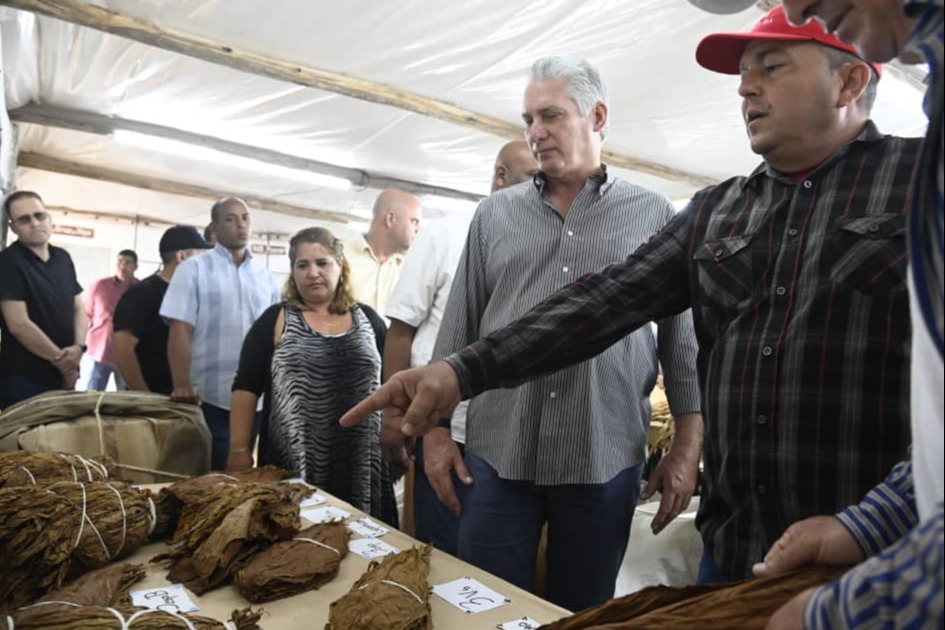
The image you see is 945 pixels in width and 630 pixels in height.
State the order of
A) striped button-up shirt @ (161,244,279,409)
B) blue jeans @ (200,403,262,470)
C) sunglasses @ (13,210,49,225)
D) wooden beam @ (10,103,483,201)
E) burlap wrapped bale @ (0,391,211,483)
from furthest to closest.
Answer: wooden beam @ (10,103,483,201)
sunglasses @ (13,210,49,225)
striped button-up shirt @ (161,244,279,409)
blue jeans @ (200,403,262,470)
burlap wrapped bale @ (0,391,211,483)

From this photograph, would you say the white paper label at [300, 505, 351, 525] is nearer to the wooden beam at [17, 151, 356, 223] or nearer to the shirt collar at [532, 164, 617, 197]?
the shirt collar at [532, 164, 617, 197]

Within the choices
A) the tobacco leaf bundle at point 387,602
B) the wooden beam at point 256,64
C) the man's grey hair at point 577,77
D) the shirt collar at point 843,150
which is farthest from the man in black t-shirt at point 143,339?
the shirt collar at point 843,150

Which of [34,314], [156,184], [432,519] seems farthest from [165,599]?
[156,184]

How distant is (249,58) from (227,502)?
11.3 feet

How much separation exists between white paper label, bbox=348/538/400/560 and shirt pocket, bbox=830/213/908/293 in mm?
1164

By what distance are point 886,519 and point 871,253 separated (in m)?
0.55

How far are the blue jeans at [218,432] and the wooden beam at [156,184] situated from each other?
501 cm

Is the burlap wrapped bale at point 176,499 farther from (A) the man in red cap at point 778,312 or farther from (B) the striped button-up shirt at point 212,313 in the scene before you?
(B) the striped button-up shirt at point 212,313

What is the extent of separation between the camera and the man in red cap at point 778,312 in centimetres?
118

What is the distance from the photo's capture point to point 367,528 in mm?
1878

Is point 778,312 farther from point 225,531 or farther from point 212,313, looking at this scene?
point 212,313

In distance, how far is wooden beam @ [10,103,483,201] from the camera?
5520 millimetres

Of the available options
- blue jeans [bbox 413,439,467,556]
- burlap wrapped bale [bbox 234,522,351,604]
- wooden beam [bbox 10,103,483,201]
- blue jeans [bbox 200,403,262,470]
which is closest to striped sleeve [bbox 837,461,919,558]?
burlap wrapped bale [bbox 234,522,351,604]

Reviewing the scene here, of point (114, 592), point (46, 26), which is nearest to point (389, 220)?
point (46, 26)
